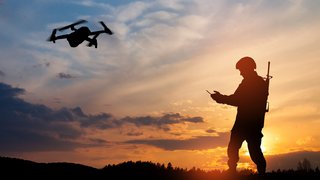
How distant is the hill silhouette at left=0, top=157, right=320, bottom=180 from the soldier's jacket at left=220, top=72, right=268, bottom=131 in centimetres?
136

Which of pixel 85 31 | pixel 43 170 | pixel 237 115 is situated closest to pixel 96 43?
pixel 85 31

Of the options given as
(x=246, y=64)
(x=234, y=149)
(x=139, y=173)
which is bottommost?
(x=139, y=173)

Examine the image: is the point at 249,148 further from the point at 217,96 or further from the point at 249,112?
the point at 217,96

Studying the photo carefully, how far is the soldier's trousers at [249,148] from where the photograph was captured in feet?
34.9

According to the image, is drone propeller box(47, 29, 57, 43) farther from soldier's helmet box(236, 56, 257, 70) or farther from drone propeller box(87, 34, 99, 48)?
soldier's helmet box(236, 56, 257, 70)

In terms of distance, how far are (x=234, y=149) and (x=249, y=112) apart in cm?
108

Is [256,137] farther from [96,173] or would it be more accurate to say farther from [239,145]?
[96,173]

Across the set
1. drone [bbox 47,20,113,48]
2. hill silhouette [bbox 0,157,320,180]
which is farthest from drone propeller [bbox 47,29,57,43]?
hill silhouette [bbox 0,157,320,180]

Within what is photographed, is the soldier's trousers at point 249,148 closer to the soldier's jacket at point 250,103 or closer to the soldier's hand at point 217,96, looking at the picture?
the soldier's jacket at point 250,103

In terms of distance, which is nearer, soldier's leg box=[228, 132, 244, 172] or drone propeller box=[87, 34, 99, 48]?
soldier's leg box=[228, 132, 244, 172]

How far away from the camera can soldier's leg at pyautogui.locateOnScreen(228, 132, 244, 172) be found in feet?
35.9

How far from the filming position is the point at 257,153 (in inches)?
420

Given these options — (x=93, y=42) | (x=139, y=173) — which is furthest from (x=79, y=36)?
(x=139, y=173)

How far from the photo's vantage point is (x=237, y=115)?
1104 centimetres
